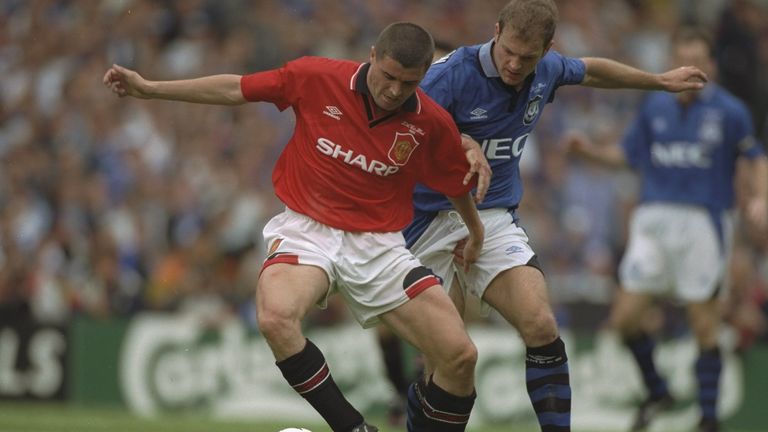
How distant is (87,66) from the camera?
17859 mm

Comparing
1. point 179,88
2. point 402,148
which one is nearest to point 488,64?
point 402,148

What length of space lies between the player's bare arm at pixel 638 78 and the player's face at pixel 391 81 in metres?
1.42

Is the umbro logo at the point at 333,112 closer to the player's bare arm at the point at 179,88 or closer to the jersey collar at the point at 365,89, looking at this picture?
the jersey collar at the point at 365,89

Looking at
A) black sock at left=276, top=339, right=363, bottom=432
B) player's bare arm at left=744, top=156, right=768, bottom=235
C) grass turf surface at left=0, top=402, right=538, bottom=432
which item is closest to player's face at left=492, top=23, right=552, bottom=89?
black sock at left=276, top=339, right=363, bottom=432

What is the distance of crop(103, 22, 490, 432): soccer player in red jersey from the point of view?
23.3 feet

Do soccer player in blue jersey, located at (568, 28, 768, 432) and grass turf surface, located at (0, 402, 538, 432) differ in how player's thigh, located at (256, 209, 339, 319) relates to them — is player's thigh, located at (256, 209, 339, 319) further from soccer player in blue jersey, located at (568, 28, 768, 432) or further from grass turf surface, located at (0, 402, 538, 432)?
soccer player in blue jersey, located at (568, 28, 768, 432)

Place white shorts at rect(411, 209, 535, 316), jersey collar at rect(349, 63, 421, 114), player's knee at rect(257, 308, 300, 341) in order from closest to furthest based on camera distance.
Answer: player's knee at rect(257, 308, 300, 341), jersey collar at rect(349, 63, 421, 114), white shorts at rect(411, 209, 535, 316)

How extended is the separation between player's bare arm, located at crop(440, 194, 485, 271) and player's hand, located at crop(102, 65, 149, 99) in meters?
1.69

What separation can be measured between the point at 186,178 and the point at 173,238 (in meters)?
0.92

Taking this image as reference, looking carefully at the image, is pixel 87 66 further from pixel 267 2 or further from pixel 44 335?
pixel 44 335

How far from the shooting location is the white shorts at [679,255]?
1123 centimetres

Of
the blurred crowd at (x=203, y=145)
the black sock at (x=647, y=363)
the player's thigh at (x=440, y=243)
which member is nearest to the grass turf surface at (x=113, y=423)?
the black sock at (x=647, y=363)

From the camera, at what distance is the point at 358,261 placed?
7.31 m

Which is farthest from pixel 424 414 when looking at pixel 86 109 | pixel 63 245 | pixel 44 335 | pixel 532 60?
pixel 86 109
